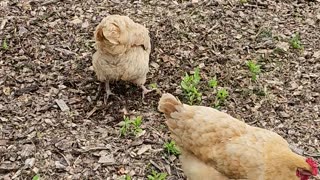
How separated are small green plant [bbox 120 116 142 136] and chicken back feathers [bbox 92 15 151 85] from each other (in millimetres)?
450

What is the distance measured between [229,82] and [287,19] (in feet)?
4.36

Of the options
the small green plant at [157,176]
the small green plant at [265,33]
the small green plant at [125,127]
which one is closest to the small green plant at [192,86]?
the small green plant at [125,127]

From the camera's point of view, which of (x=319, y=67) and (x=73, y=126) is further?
(x=319, y=67)

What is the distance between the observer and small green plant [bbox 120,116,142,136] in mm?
5301

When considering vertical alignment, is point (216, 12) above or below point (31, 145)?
above

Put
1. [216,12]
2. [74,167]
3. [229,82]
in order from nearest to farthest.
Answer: [74,167]
[229,82]
[216,12]

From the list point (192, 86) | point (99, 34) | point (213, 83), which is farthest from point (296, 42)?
point (99, 34)

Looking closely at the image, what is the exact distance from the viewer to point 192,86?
224 inches

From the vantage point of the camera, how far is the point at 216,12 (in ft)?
21.9

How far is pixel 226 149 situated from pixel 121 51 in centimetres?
141

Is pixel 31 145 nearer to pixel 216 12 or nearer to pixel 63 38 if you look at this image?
pixel 63 38

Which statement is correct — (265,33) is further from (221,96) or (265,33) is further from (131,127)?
(131,127)

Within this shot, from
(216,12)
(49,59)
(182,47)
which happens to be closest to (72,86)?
(49,59)

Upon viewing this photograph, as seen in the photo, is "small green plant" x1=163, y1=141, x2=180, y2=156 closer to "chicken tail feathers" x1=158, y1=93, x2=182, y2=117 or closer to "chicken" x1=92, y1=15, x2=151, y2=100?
"chicken tail feathers" x1=158, y1=93, x2=182, y2=117
